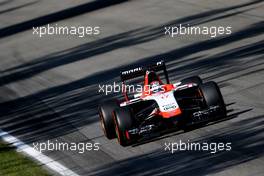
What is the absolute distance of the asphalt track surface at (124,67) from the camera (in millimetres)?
16234

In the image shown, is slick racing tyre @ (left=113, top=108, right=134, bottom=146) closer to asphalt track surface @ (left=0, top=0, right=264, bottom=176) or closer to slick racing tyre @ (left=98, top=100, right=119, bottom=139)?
→ asphalt track surface @ (left=0, top=0, right=264, bottom=176)

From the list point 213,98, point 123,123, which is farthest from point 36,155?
point 213,98

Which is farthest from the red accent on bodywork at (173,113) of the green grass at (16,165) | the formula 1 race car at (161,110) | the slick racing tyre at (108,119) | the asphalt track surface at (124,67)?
the green grass at (16,165)

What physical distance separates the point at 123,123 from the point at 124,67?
8.56 meters

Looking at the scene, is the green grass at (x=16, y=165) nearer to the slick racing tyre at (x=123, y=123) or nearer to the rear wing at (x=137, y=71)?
the slick racing tyre at (x=123, y=123)

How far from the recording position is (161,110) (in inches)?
678

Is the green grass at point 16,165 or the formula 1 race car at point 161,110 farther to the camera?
the formula 1 race car at point 161,110

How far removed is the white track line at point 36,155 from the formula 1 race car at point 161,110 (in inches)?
54.8

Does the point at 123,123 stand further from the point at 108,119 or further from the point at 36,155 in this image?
the point at 36,155

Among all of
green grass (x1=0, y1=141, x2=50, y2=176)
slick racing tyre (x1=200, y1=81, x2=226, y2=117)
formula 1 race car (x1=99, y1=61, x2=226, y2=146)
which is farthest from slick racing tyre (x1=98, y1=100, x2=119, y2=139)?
slick racing tyre (x1=200, y1=81, x2=226, y2=117)

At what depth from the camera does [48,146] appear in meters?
18.4

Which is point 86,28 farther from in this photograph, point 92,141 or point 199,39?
point 92,141

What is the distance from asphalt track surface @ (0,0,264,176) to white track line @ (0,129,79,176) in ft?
0.57

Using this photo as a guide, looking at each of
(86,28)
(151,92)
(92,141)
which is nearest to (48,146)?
(92,141)
